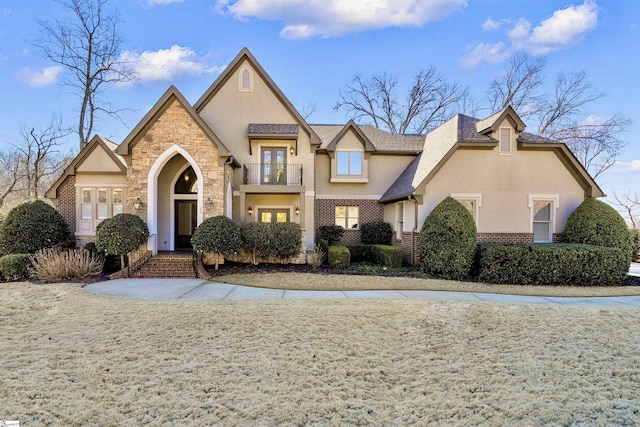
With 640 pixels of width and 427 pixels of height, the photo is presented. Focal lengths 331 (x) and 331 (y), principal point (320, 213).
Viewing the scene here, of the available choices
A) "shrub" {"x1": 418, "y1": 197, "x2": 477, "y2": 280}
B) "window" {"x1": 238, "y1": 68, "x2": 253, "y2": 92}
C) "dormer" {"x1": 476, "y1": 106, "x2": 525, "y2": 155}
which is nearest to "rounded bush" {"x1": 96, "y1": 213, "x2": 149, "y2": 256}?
"window" {"x1": 238, "y1": 68, "x2": 253, "y2": 92}

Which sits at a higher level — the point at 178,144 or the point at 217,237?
the point at 178,144

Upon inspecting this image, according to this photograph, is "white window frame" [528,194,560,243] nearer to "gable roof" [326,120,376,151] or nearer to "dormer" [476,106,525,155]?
"dormer" [476,106,525,155]

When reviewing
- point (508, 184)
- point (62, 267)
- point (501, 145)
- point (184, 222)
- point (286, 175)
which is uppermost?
point (501, 145)

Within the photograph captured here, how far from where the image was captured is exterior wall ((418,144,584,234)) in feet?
47.5

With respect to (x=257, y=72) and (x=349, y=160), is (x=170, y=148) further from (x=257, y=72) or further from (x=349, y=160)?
(x=349, y=160)

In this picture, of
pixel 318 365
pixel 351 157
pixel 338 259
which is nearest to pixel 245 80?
pixel 351 157

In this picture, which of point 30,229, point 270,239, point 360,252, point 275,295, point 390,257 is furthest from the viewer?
point 360,252

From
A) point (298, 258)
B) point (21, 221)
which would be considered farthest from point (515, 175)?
point (21, 221)

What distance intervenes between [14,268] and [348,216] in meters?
14.0

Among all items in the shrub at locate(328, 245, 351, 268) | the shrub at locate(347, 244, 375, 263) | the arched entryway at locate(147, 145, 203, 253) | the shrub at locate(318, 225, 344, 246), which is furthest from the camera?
the shrub at locate(318, 225, 344, 246)

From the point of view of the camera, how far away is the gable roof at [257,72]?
52.7ft

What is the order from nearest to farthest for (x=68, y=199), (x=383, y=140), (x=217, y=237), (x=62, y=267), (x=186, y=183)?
(x=62, y=267), (x=217, y=237), (x=68, y=199), (x=186, y=183), (x=383, y=140)

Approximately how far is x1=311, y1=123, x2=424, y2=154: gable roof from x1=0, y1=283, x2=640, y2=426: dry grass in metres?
12.3

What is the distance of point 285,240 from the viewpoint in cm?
1423
